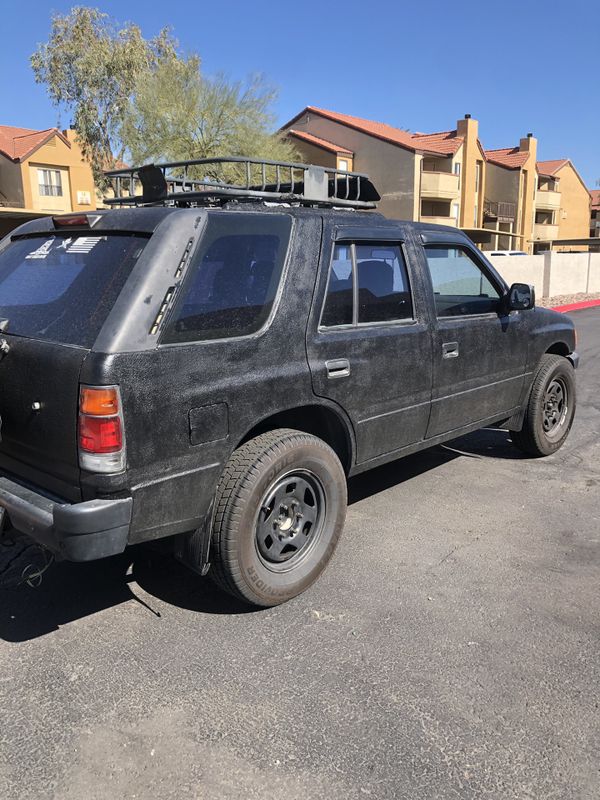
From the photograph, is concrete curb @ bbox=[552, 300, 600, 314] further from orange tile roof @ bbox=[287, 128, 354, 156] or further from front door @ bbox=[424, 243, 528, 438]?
orange tile roof @ bbox=[287, 128, 354, 156]

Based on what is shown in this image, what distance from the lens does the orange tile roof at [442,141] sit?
4813 centimetres

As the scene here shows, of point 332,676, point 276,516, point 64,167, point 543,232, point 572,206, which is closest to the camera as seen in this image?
point 332,676

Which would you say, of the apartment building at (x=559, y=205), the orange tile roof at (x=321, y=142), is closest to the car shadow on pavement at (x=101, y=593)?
the orange tile roof at (x=321, y=142)

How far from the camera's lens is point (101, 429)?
8.56ft

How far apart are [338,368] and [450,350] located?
1.11m

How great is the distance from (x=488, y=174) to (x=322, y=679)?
58775 millimetres

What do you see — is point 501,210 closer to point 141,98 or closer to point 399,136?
point 399,136

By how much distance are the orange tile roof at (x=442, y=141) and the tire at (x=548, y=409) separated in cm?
4464

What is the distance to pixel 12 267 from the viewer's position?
3.54 meters

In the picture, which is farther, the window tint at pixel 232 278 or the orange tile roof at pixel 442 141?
the orange tile roof at pixel 442 141

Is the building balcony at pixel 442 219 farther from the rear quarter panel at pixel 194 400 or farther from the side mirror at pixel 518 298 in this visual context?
the rear quarter panel at pixel 194 400

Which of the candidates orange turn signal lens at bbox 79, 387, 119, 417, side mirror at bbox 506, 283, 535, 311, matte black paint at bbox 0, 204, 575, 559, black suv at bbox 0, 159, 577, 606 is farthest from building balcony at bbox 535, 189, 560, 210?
orange turn signal lens at bbox 79, 387, 119, 417

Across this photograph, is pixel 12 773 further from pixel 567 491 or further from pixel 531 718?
pixel 567 491

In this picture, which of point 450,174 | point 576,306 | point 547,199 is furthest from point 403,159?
point 576,306
